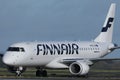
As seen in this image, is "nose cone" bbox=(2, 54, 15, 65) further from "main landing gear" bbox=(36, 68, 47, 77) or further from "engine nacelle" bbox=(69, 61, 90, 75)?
"engine nacelle" bbox=(69, 61, 90, 75)

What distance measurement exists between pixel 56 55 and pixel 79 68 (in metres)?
3.04

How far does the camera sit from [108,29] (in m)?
74.9

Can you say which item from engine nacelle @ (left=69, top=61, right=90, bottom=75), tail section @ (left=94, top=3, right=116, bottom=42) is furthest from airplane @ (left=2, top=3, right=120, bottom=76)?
tail section @ (left=94, top=3, right=116, bottom=42)

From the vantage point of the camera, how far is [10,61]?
61.6 m

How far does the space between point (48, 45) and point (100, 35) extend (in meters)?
10.8

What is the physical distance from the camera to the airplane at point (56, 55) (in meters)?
62.8

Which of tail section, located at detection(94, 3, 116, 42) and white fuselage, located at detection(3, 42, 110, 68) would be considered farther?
tail section, located at detection(94, 3, 116, 42)

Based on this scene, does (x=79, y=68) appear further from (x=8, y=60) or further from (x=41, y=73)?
(x=8, y=60)

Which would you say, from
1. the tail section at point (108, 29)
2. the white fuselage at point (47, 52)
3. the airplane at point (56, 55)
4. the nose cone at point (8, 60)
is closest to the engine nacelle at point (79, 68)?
the airplane at point (56, 55)

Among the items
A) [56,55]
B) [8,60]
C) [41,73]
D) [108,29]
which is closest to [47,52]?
[56,55]

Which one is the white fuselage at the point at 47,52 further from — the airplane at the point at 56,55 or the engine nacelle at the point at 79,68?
the engine nacelle at the point at 79,68

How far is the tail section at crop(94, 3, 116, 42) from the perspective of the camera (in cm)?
7375

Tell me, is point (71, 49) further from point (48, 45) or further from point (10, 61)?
point (10, 61)

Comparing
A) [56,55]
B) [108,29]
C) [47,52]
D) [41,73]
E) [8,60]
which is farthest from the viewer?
[108,29]
